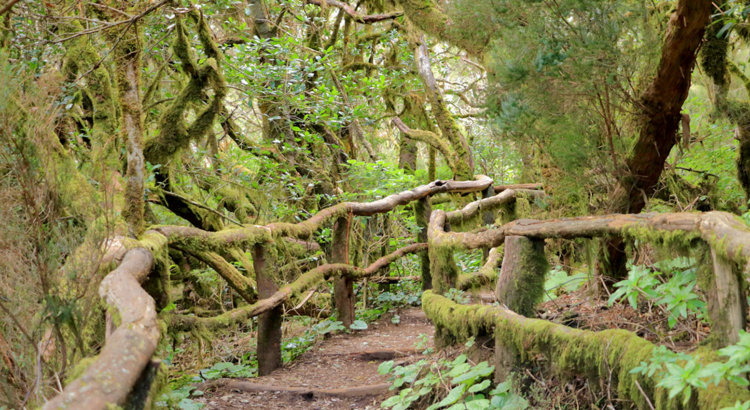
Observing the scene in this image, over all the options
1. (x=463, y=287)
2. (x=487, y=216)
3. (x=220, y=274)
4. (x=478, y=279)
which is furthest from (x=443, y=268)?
(x=487, y=216)

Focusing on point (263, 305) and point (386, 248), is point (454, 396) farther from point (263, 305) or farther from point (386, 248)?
point (386, 248)

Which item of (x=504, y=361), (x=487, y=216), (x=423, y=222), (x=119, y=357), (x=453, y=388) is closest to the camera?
(x=119, y=357)

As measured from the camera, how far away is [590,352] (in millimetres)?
2404

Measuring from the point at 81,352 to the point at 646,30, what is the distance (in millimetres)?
4131

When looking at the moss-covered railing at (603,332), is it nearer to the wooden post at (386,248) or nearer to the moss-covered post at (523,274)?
the moss-covered post at (523,274)

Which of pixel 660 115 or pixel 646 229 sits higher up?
pixel 660 115

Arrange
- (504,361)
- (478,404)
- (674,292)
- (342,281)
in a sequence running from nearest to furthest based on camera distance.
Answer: (674,292)
(478,404)
(504,361)
(342,281)

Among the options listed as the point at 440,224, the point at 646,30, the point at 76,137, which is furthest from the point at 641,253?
the point at 76,137

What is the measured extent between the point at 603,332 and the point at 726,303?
59 cm

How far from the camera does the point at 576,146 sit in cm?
426

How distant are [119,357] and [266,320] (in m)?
3.55

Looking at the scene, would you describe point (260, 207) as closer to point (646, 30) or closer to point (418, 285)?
point (418, 285)

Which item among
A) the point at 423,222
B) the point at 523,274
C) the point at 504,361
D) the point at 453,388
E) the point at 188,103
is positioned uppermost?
the point at 188,103

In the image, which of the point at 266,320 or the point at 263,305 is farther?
the point at 266,320
